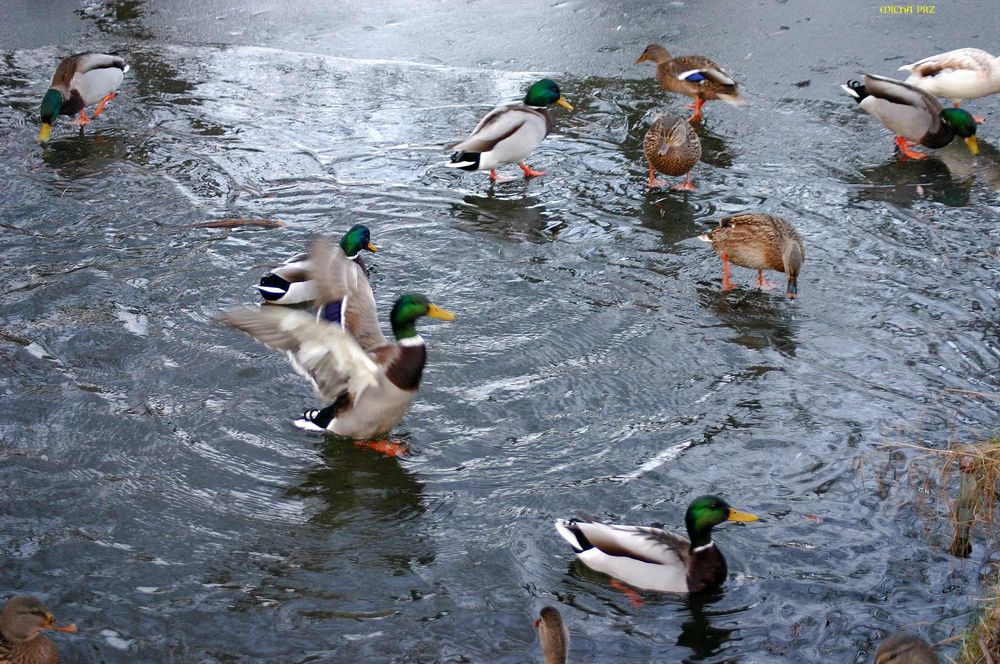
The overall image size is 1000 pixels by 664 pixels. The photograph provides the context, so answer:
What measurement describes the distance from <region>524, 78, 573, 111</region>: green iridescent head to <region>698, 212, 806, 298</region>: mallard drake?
2.23 metres

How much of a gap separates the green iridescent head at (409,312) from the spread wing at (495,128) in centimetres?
276

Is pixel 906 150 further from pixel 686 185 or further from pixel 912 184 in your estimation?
pixel 686 185

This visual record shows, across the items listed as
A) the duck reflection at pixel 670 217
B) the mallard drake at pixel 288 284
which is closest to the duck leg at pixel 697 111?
the duck reflection at pixel 670 217

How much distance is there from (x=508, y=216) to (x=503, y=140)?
1.95 ft

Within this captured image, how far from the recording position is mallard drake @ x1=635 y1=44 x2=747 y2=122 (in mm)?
8102

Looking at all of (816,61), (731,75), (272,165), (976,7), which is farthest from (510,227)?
(976,7)

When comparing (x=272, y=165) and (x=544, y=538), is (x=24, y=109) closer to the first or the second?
(x=272, y=165)

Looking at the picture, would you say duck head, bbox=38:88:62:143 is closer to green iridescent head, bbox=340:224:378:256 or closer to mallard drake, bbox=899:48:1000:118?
green iridescent head, bbox=340:224:378:256

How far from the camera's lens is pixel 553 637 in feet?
11.4

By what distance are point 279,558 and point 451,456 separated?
37.8 inches

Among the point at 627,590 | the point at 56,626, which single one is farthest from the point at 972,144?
the point at 56,626

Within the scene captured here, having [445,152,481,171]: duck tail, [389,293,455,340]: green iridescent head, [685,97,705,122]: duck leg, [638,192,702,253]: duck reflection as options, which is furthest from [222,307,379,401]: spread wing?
[685,97,705,122]: duck leg

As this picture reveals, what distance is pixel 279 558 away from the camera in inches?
165

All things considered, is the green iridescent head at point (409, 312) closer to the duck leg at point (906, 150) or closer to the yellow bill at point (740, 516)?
the yellow bill at point (740, 516)
